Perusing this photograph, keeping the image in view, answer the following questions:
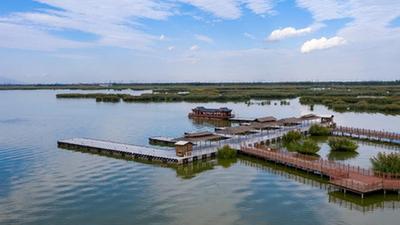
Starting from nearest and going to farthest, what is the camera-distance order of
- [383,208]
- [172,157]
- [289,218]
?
1. [289,218]
2. [383,208]
3. [172,157]

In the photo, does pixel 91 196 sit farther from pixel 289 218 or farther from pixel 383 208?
pixel 383 208

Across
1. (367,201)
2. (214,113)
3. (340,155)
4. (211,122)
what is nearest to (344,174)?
(367,201)

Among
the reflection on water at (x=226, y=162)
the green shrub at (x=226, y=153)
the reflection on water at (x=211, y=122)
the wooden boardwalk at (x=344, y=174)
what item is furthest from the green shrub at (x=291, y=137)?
the reflection on water at (x=211, y=122)

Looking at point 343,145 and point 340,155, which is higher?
point 343,145

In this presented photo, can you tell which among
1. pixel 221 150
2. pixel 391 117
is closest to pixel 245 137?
pixel 221 150

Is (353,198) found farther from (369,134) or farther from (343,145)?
(369,134)

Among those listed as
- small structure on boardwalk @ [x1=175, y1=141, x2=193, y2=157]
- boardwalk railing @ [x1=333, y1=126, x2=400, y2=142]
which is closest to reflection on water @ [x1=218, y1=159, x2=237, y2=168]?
small structure on boardwalk @ [x1=175, y1=141, x2=193, y2=157]

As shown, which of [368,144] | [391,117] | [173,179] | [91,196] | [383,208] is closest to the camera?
[383,208]
